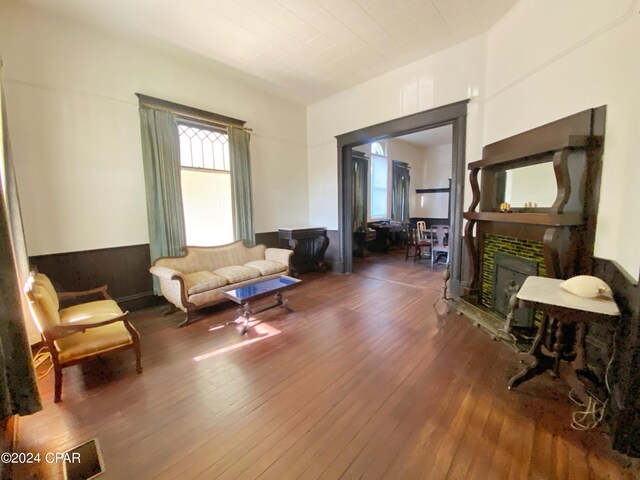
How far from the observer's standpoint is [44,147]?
2.74 metres

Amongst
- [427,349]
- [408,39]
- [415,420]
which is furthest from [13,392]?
[408,39]

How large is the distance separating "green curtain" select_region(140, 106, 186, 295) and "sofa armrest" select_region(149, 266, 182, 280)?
0.27 metres

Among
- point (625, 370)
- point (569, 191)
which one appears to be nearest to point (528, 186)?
point (569, 191)

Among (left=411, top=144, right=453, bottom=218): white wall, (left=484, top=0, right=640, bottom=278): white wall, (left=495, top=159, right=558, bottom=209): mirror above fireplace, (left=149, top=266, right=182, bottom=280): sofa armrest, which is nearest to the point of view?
(left=484, top=0, right=640, bottom=278): white wall

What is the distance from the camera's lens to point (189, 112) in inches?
146

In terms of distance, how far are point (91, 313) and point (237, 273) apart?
156 cm

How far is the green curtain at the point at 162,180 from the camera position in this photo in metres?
3.34

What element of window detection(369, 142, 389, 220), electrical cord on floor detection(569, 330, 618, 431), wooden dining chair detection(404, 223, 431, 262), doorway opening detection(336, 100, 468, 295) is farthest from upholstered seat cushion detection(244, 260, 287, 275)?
window detection(369, 142, 389, 220)

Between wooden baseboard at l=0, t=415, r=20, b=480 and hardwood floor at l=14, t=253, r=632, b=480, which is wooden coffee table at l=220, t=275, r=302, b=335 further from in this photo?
wooden baseboard at l=0, t=415, r=20, b=480

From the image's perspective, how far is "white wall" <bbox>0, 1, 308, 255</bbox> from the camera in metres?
2.63

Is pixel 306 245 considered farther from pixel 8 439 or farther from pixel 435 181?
pixel 435 181

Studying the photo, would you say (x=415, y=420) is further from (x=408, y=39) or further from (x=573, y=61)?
A: (x=408, y=39)

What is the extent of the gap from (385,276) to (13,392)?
4646mm

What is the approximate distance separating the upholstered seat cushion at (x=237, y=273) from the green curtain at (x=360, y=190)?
3.56 meters
